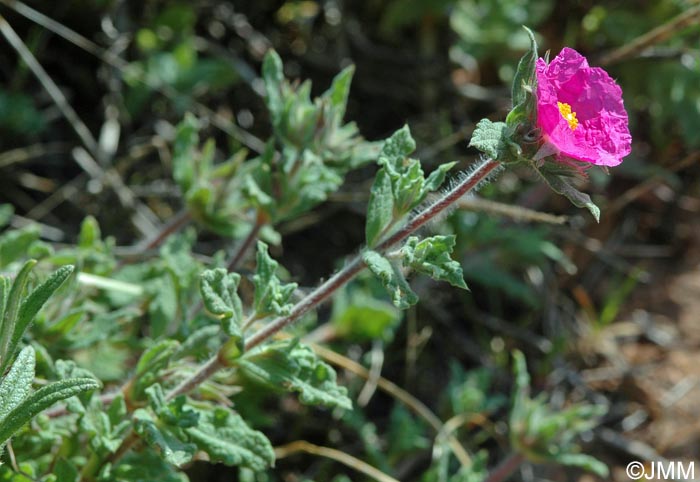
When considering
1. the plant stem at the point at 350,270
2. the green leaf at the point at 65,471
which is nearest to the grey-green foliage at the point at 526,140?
the plant stem at the point at 350,270

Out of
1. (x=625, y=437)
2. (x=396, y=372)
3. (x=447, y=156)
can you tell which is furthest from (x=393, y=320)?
(x=625, y=437)

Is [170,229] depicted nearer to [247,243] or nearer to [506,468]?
[247,243]

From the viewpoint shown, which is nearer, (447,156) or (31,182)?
(31,182)

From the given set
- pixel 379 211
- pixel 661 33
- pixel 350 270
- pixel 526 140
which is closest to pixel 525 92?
pixel 526 140

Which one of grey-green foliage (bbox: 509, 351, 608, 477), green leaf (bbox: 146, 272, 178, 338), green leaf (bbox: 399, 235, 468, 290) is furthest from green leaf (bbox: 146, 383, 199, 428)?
grey-green foliage (bbox: 509, 351, 608, 477)

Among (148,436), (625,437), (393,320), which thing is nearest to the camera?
(148,436)

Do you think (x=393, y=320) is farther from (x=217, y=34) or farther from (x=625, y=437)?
(x=217, y=34)

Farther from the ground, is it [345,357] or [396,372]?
[345,357]
